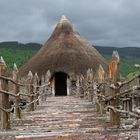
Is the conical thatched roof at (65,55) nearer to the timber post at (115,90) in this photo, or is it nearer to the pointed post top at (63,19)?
the pointed post top at (63,19)

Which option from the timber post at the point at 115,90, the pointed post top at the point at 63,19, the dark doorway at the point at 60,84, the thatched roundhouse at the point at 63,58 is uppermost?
the pointed post top at the point at 63,19

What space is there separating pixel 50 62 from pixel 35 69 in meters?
1.40

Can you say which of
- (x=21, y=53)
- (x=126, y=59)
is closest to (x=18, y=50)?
(x=21, y=53)

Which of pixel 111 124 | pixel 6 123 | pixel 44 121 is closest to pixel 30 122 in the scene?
pixel 44 121

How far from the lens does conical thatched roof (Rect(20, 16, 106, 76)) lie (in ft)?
118

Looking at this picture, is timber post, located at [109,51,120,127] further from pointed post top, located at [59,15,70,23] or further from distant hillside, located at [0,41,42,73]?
distant hillside, located at [0,41,42,73]

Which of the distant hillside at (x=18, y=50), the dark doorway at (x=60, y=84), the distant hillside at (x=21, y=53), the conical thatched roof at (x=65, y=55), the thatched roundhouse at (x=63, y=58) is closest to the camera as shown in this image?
the thatched roundhouse at (x=63, y=58)

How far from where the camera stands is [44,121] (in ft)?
34.8

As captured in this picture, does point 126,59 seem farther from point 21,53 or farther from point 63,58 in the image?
point 63,58

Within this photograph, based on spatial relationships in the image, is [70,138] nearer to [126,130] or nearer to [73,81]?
[126,130]

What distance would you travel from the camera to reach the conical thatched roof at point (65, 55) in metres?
36.0

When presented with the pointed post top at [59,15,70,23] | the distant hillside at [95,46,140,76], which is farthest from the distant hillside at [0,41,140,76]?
the pointed post top at [59,15,70,23]

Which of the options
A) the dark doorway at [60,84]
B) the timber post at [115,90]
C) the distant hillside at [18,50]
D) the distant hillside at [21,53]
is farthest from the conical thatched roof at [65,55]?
the timber post at [115,90]

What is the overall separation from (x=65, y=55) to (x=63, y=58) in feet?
1.67
